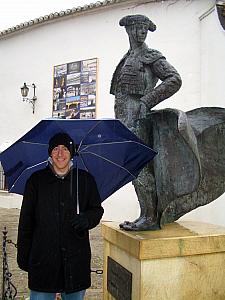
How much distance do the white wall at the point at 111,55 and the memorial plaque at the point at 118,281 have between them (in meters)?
4.99

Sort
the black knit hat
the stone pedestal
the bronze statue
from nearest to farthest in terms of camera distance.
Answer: the black knit hat
the stone pedestal
the bronze statue

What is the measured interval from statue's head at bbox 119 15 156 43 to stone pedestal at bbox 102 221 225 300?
4.71ft

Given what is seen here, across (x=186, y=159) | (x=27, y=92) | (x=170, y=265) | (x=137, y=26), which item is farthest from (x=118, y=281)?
(x=27, y=92)

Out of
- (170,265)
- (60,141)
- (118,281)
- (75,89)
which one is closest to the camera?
(60,141)

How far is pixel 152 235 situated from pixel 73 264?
0.70 m

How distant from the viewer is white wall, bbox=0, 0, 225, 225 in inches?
339

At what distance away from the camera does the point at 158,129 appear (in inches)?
115

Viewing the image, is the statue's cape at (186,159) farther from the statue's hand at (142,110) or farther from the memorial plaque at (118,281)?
the memorial plaque at (118,281)

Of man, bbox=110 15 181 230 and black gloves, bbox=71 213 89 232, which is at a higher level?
man, bbox=110 15 181 230

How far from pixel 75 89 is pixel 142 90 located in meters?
7.97

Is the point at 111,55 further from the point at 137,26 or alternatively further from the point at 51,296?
the point at 51,296

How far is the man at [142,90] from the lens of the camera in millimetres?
2984

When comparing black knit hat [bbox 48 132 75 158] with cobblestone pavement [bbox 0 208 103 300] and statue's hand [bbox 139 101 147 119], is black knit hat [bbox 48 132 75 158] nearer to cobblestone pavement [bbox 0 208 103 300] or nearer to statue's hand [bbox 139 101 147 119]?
statue's hand [bbox 139 101 147 119]

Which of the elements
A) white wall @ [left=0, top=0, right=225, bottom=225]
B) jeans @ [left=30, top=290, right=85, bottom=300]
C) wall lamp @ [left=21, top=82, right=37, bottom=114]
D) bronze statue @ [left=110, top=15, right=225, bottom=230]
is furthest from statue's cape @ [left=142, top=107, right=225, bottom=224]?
wall lamp @ [left=21, top=82, right=37, bottom=114]
